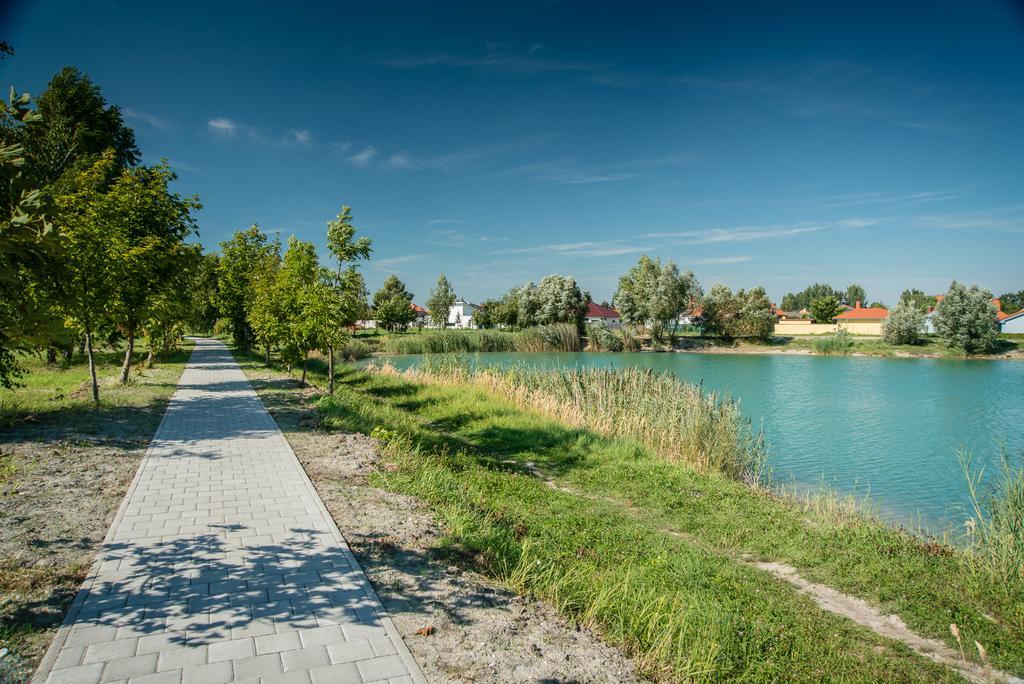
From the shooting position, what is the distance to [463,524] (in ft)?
19.0

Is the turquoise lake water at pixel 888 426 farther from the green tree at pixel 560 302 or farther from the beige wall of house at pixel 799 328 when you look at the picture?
the beige wall of house at pixel 799 328

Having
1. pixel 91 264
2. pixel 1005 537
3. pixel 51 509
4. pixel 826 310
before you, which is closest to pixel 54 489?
pixel 51 509

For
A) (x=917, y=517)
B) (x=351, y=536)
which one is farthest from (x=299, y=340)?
(x=917, y=517)

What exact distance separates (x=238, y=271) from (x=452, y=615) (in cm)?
2675

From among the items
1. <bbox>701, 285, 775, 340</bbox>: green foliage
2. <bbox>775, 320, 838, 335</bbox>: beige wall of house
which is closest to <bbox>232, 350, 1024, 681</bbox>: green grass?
<bbox>701, 285, 775, 340</bbox>: green foliage

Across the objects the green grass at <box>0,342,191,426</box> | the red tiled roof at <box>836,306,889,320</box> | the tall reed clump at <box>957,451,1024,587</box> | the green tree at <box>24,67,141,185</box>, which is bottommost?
the tall reed clump at <box>957,451,1024,587</box>

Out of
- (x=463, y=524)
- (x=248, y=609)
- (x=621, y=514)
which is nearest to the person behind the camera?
(x=248, y=609)

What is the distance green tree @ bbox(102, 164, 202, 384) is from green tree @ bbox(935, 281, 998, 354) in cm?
5378

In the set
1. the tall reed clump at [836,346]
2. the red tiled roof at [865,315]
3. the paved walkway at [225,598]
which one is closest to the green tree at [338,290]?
the paved walkway at [225,598]

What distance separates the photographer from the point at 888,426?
16.5m

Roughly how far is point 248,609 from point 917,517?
33.3 ft

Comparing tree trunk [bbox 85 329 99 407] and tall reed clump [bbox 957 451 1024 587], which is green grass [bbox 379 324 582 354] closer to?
tree trunk [bbox 85 329 99 407]

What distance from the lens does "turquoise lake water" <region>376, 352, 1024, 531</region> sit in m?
10.5

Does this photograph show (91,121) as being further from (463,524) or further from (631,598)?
(631,598)
